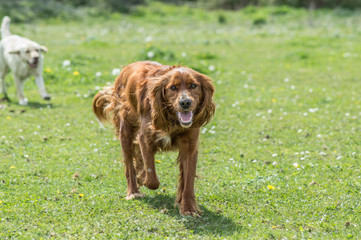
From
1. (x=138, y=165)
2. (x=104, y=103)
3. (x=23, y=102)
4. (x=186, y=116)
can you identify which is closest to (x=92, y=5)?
(x=23, y=102)

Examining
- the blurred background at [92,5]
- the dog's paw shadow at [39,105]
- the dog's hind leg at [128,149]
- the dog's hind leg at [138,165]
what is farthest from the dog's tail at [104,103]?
the blurred background at [92,5]

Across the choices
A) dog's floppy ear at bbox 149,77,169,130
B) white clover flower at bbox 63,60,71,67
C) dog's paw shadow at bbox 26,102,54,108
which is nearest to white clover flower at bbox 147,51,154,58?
white clover flower at bbox 63,60,71,67

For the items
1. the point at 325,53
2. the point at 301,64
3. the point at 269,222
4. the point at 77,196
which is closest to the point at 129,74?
the point at 77,196

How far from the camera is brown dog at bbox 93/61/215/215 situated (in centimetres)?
454

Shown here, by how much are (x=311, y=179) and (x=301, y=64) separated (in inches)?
370

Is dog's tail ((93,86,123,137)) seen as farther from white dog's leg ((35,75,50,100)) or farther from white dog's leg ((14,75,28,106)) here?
white dog's leg ((14,75,28,106))

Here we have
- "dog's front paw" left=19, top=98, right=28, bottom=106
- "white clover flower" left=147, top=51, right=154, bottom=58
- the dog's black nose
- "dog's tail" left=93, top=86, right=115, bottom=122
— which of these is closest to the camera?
the dog's black nose

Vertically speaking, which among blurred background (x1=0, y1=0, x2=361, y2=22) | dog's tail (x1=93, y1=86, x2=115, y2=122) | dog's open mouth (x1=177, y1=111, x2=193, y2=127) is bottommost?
blurred background (x1=0, y1=0, x2=361, y2=22)

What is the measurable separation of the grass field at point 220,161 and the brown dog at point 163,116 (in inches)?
12.6

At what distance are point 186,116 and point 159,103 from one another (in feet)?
1.13

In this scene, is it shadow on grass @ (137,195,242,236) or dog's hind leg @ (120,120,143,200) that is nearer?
shadow on grass @ (137,195,242,236)

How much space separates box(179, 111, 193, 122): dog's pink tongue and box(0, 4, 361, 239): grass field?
3.33ft

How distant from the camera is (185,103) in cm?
439

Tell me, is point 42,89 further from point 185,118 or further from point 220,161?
point 185,118
